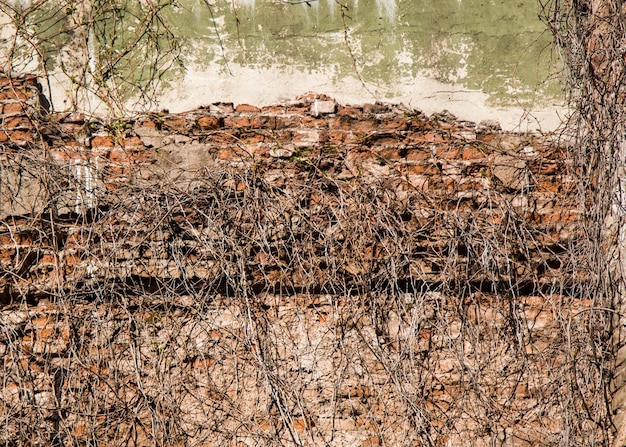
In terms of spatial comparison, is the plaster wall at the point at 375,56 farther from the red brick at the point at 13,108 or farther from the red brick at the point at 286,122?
the red brick at the point at 13,108

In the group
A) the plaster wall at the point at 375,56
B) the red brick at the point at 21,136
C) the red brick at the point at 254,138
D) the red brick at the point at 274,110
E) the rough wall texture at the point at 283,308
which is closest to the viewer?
the rough wall texture at the point at 283,308

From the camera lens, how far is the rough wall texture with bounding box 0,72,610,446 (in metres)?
3.48

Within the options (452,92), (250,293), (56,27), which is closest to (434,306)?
(250,293)

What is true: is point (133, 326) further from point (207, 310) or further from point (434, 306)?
point (434, 306)

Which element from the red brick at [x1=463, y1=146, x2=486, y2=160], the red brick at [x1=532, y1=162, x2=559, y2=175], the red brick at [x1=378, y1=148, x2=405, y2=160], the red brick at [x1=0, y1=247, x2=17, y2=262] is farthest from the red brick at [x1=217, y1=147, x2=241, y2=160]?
the red brick at [x1=532, y1=162, x2=559, y2=175]

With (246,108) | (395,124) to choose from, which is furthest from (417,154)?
(246,108)

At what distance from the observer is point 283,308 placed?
3.65 meters

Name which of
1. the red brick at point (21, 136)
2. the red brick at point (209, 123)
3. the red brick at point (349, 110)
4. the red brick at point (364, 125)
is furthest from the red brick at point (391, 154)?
the red brick at point (21, 136)

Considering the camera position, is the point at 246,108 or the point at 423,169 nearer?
the point at 423,169

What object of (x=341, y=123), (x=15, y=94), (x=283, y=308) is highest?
(x=15, y=94)

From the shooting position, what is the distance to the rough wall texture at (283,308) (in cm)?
348

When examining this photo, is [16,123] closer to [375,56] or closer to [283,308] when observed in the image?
[283,308]

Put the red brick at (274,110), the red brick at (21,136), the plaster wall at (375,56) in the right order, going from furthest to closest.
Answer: the plaster wall at (375,56)
the red brick at (274,110)
the red brick at (21,136)

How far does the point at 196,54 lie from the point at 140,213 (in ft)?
3.74
